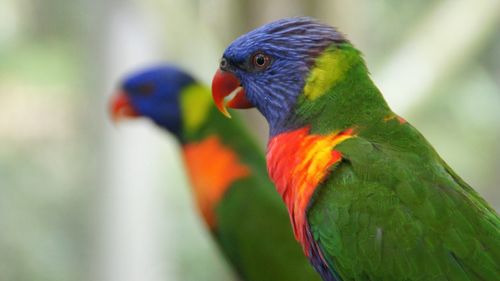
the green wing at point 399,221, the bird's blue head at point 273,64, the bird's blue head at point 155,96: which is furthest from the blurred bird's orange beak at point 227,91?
the bird's blue head at point 155,96

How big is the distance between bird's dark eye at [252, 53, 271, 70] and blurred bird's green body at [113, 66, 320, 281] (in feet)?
2.18

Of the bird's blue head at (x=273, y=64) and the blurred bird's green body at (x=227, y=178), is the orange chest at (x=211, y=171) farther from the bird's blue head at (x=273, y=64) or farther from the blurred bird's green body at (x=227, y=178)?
the bird's blue head at (x=273, y=64)

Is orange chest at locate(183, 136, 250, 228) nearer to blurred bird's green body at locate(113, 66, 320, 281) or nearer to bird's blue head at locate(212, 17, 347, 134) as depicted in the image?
blurred bird's green body at locate(113, 66, 320, 281)

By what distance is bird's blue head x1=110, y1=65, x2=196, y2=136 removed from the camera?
2586mm

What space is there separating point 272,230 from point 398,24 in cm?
187

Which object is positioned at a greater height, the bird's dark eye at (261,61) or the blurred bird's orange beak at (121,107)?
the bird's dark eye at (261,61)

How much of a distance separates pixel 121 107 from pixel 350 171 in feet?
5.15

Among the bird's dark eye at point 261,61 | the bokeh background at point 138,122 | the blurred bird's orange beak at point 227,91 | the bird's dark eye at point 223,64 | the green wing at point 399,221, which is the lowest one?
the bokeh background at point 138,122

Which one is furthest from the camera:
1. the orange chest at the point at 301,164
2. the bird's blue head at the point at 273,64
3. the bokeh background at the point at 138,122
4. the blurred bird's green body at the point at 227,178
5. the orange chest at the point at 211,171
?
the bokeh background at the point at 138,122

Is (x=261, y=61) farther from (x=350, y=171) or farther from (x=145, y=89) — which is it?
(x=145, y=89)

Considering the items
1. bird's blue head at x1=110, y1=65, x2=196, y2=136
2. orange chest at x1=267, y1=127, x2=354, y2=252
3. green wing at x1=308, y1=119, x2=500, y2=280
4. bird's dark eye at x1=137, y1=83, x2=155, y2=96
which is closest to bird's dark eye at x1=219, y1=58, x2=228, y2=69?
orange chest at x1=267, y1=127, x2=354, y2=252

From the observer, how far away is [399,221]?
122cm

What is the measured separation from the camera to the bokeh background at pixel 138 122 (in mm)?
2863

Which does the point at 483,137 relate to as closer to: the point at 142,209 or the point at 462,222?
the point at 142,209
